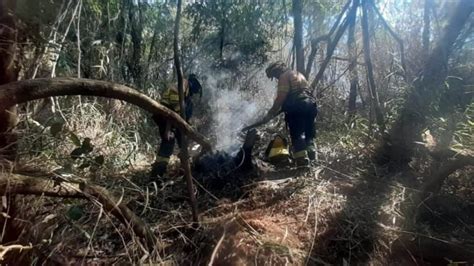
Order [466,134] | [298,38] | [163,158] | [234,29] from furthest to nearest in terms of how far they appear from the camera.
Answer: [234,29]
[298,38]
[163,158]
[466,134]

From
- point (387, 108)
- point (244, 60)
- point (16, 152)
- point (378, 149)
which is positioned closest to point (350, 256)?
point (378, 149)

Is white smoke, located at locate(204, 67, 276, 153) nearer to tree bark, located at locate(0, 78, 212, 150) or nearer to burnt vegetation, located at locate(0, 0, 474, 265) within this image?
burnt vegetation, located at locate(0, 0, 474, 265)

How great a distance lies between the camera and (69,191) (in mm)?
1948

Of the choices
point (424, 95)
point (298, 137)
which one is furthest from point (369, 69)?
point (298, 137)

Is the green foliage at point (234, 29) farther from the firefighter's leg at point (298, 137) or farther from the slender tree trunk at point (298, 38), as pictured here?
the firefighter's leg at point (298, 137)

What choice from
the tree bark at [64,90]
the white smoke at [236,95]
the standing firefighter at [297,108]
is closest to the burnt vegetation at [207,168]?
the tree bark at [64,90]

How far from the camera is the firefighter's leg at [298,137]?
4.32 metres

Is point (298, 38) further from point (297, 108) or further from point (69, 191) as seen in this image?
point (69, 191)

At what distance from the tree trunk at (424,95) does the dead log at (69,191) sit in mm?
3055

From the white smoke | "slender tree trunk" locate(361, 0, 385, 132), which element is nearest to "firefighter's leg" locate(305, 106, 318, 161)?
"slender tree trunk" locate(361, 0, 385, 132)

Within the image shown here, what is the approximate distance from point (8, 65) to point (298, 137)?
3157 mm

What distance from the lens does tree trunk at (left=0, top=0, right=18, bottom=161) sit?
80.2 inches

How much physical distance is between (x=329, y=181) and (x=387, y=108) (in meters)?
1.80

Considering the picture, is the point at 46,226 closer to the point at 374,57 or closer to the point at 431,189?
the point at 431,189
